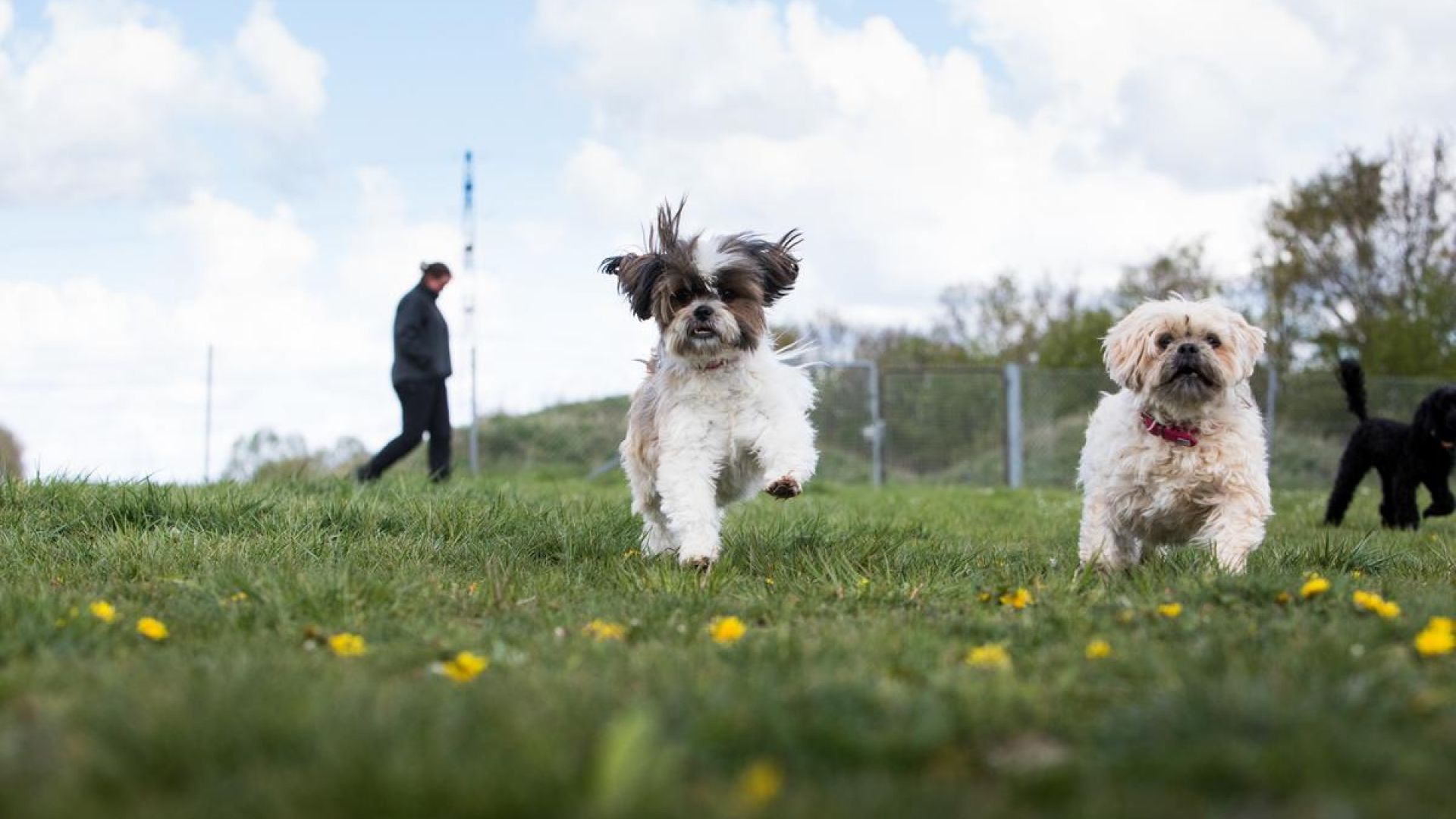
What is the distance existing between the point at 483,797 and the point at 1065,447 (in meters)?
18.8

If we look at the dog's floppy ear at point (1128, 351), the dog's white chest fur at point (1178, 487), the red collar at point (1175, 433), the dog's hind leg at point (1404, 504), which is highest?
the dog's floppy ear at point (1128, 351)

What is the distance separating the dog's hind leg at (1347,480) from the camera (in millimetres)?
10078

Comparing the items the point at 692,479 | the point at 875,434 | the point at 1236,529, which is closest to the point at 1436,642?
the point at 1236,529

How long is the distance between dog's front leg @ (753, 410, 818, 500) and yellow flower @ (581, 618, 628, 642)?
5.64 feet

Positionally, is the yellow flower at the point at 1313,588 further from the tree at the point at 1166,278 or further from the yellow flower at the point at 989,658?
the tree at the point at 1166,278

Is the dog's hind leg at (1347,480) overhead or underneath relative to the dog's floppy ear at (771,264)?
underneath

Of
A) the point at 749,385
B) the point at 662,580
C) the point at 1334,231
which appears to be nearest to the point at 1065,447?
the point at 1334,231

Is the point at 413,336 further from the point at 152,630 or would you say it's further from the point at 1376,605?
the point at 1376,605

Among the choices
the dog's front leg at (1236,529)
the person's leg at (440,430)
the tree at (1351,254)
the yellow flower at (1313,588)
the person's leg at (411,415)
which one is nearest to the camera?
the yellow flower at (1313,588)

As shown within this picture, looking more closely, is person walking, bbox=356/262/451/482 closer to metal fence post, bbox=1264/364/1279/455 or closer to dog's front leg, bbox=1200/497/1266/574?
dog's front leg, bbox=1200/497/1266/574

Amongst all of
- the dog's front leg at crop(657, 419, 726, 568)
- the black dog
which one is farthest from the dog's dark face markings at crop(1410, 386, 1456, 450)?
the dog's front leg at crop(657, 419, 726, 568)

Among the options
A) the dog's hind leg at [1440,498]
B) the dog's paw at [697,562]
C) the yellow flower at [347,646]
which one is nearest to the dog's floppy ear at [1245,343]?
the dog's paw at [697,562]

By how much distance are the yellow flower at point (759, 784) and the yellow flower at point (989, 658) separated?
104cm

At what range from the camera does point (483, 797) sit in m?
1.89
